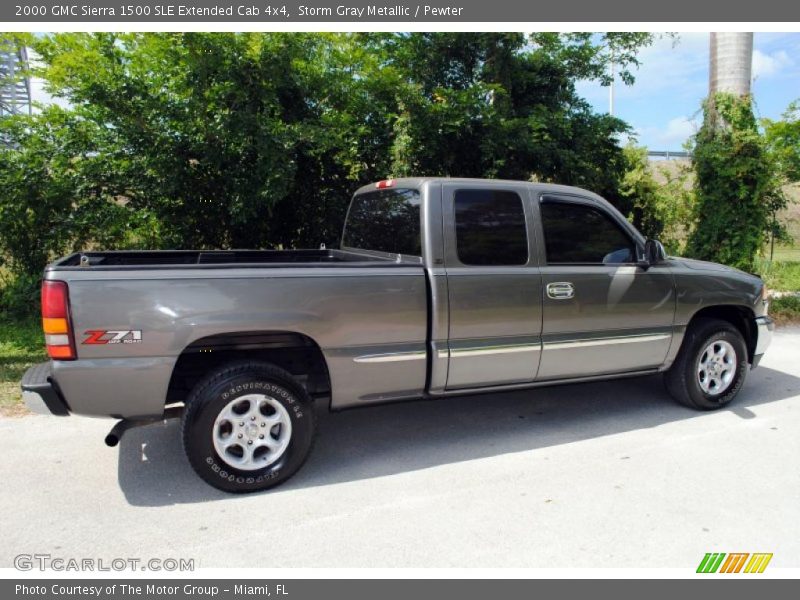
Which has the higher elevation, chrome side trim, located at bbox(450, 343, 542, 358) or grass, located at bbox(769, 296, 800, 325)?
chrome side trim, located at bbox(450, 343, 542, 358)

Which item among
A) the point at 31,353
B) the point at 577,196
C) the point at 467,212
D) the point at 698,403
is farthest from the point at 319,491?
the point at 31,353

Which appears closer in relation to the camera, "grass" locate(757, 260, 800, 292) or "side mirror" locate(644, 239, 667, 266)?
"side mirror" locate(644, 239, 667, 266)

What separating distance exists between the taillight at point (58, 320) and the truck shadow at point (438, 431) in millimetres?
982

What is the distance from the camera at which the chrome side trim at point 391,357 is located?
3.88m

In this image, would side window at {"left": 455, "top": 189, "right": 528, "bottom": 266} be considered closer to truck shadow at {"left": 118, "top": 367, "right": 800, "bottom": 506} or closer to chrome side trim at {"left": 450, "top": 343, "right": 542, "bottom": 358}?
chrome side trim at {"left": 450, "top": 343, "right": 542, "bottom": 358}

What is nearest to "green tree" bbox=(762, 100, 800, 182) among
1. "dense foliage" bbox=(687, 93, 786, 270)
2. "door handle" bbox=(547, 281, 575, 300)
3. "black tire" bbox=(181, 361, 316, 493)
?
"dense foliage" bbox=(687, 93, 786, 270)

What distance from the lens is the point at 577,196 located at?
461cm

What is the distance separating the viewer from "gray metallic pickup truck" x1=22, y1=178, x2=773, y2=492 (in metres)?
3.39

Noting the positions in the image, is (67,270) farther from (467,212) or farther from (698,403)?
(698,403)

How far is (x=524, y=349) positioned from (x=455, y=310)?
0.64 metres

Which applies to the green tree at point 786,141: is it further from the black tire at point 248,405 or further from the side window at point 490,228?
the black tire at point 248,405

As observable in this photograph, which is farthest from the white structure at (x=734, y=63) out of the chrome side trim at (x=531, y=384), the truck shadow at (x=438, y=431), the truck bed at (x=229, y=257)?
the truck bed at (x=229, y=257)

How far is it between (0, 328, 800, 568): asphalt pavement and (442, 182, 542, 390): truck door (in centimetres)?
64
